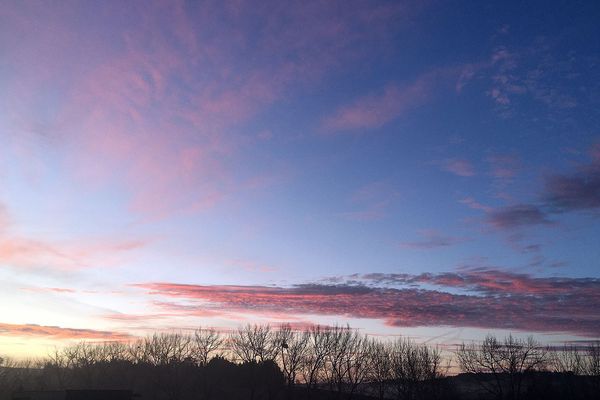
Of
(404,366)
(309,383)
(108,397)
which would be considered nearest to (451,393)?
(404,366)

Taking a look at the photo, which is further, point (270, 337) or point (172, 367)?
point (172, 367)

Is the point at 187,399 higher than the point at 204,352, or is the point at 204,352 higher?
the point at 204,352

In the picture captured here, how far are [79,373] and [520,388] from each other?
8053cm

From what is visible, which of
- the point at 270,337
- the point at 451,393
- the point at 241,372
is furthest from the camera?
the point at 241,372

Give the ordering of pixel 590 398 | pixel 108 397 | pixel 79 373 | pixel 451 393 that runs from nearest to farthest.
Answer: pixel 108 397 → pixel 590 398 → pixel 451 393 → pixel 79 373

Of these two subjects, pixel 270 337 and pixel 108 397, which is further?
pixel 270 337

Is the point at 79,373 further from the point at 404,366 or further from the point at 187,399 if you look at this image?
the point at 404,366

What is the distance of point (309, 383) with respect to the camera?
62562 millimetres

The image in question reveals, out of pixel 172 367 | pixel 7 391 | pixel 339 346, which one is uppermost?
pixel 339 346

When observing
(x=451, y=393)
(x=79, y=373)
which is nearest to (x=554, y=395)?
(x=451, y=393)

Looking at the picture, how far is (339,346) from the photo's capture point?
6544 centimetres

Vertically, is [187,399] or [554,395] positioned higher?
[554,395]

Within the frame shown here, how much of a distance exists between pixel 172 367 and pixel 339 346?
32.0 m

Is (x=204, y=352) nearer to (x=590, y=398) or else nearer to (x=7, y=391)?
(x=7, y=391)
